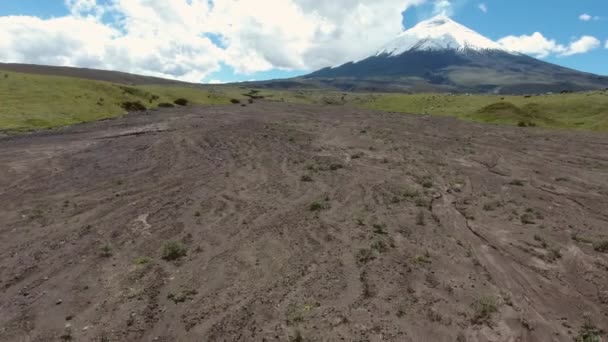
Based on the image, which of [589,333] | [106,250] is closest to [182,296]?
[106,250]

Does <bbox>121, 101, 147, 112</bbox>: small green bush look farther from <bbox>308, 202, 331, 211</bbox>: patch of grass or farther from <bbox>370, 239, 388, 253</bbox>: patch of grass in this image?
<bbox>370, 239, 388, 253</bbox>: patch of grass

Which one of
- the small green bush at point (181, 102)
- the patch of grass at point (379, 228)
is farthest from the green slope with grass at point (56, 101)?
the patch of grass at point (379, 228)

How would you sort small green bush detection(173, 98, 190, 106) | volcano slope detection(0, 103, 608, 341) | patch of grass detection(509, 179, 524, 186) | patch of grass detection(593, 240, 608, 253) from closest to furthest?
volcano slope detection(0, 103, 608, 341) < patch of grass detection(593, 240, 608, 253) < patch of grass detection(509, 179, 524, 186) < small green bush detection(173, 98, 190, 106)

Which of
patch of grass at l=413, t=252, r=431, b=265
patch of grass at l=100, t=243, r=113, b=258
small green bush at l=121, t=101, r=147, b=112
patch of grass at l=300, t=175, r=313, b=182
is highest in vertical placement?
patch of grass at l=100, t=243, r=113, b=258

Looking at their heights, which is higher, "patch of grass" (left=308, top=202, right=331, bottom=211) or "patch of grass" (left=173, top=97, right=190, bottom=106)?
"patch of grass" (left=308, top=202, right=331, bottom=211)

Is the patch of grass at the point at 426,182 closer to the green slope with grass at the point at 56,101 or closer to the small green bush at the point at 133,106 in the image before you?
the green slope with grass at the point at 56,101

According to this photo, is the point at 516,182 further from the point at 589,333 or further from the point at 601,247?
the point at 589,333

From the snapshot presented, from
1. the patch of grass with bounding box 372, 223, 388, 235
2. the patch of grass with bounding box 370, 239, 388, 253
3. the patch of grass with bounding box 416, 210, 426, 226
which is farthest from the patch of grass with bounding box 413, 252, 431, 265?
the patch of grass with bounding box 416, 210, 426, 226
